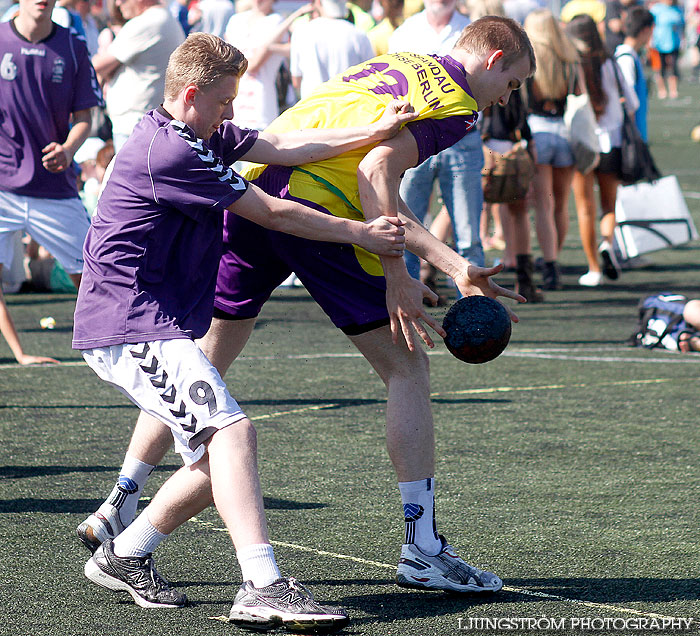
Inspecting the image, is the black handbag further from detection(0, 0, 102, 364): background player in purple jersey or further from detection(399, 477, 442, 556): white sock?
detection(399, 477, 442, 556): white sock

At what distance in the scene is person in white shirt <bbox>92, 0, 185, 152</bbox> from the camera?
9266mm

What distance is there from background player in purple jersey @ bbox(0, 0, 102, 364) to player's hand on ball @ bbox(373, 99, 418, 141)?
393 cm

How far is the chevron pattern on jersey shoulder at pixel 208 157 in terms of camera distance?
152 inches

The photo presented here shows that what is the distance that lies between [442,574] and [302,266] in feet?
3.72

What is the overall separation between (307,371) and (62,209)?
180 centimetres

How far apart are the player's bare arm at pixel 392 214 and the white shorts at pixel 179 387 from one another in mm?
664

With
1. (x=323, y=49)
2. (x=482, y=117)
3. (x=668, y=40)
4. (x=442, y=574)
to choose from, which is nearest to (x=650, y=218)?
(x=482, y=117)

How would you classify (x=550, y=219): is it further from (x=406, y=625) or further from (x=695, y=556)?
(x=406, y=625)

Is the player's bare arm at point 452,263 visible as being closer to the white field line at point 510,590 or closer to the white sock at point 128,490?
the white field line at point 510,590

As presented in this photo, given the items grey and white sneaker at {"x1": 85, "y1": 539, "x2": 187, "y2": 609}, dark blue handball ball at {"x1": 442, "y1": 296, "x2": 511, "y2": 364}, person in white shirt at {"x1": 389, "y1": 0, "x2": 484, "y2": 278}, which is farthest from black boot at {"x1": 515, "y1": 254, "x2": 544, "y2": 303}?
grey and white sneaker at {"x1": 85, "y1": 539, "x2": 187, "y2": 609}

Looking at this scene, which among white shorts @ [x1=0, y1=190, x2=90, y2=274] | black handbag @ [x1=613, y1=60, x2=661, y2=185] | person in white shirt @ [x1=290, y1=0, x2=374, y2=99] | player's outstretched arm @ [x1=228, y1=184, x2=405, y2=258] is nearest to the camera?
player's outstretched arm @ [x1=228, y1=184, x2=405, y2=258]

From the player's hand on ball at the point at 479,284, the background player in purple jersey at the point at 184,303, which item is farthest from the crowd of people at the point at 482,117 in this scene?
the background player in purple jersey at the point at 184,303

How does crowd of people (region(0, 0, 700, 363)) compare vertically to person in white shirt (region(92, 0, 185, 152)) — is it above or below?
below

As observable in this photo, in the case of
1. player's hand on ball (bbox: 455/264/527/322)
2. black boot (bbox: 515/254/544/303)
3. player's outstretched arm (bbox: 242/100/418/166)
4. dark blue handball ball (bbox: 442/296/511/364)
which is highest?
player's outstretched arm (bbox: 242/100/418/166)
